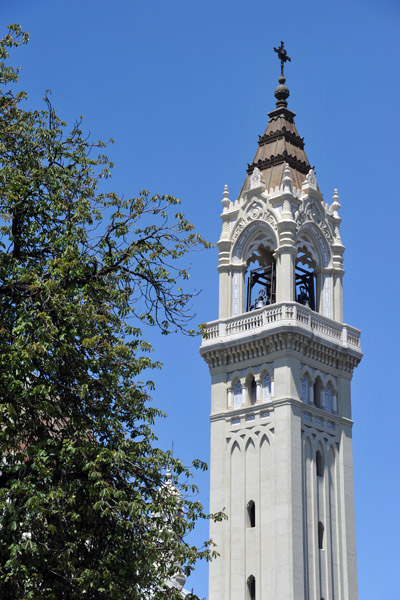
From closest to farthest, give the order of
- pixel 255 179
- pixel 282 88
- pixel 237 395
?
pixel 237 395 < pixel 255 179 < pixel 282 88

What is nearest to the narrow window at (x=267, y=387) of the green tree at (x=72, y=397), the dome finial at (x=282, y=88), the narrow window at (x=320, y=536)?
the narrow window at (x=320, y=536)

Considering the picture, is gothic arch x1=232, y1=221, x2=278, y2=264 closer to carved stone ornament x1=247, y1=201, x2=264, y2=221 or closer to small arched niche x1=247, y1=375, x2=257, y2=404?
carved stone ornament x1=247, y1=201, x2=264, y2=221

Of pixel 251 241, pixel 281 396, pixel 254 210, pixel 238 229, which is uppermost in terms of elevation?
pixel 254 210

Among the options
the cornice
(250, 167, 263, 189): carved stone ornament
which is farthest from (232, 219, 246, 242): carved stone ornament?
the cornice

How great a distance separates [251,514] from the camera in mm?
54250

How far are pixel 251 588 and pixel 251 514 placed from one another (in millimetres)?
3462

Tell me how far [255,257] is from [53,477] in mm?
39132

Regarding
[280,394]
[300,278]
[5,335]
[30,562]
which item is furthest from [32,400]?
[300,278]

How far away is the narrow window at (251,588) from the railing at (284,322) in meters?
11.4

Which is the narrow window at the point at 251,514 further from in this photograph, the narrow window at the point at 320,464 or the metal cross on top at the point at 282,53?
the metal cross on top at the point at 282,53

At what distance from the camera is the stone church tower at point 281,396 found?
52.8m

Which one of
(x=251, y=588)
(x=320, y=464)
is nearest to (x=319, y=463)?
(x=320, y=464)

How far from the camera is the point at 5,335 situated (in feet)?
73.1

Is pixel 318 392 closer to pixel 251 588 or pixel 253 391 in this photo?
pixel 253 391
